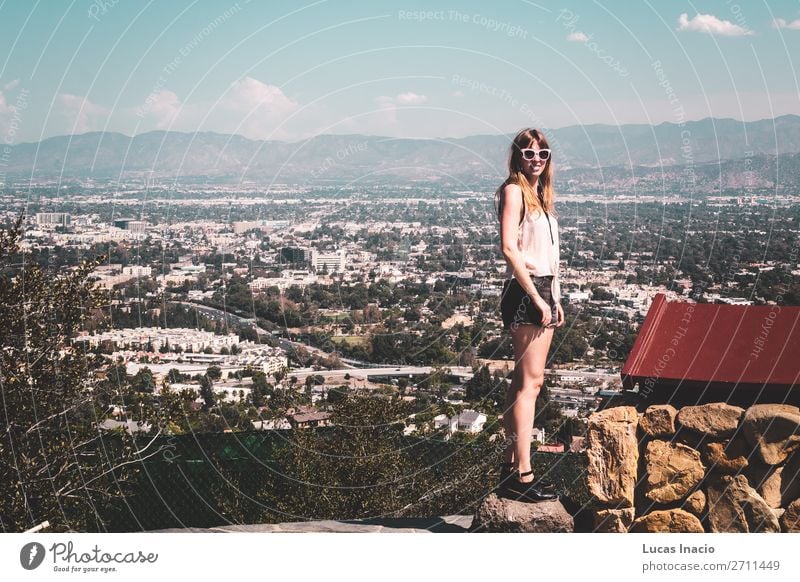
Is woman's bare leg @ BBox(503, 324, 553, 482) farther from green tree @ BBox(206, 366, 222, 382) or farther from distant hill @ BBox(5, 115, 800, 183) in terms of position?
green tree @ BBox(206, 366, 222, 382)

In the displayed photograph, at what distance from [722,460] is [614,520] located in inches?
26.9

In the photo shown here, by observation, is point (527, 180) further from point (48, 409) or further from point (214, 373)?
point (214, 373)

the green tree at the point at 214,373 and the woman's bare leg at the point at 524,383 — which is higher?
the woman's bare leg at the point at 524,383

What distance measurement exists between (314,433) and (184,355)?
4982 millimetres

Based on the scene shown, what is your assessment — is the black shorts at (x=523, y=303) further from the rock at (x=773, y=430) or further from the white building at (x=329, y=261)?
the white building at (x=329, y=261)

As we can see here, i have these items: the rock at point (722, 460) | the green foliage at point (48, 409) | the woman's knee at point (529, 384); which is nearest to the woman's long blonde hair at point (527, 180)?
the woman's knee at point (529, 384)

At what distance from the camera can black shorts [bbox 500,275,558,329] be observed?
4746mm

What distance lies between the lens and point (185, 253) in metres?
16.9

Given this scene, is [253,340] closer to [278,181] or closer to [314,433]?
[278,181]

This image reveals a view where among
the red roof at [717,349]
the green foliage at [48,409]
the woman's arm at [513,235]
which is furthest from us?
the green foliage at [48,409]

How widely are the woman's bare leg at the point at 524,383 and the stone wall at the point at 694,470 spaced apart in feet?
1.31

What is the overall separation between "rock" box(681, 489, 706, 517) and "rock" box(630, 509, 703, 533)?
34 millimetres

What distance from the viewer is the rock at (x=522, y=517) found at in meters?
4.89

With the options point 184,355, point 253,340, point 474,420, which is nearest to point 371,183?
point 253,340
